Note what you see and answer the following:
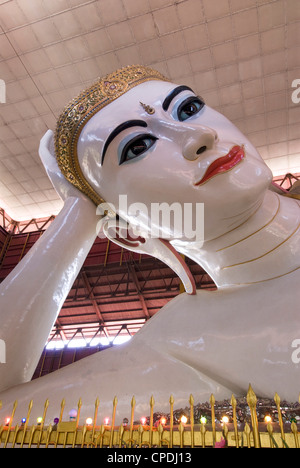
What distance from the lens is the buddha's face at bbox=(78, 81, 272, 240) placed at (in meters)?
1.64

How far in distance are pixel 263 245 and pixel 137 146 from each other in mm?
822

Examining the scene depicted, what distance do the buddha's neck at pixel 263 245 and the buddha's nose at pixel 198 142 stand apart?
431mm

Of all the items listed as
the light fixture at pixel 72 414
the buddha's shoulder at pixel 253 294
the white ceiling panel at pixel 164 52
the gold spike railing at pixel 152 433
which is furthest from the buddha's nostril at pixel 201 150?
the white ceiling panel at pixel 164 52

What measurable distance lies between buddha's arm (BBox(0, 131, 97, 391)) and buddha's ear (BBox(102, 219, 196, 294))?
5.3 inches

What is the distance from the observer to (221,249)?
6.16ft

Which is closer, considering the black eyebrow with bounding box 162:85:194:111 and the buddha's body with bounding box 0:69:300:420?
the buddha's body with bounding box 0:69:300:420

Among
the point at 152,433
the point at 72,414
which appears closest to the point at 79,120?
the point at 72,414

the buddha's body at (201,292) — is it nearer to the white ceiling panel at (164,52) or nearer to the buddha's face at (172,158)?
the buddha's face at (172,158)

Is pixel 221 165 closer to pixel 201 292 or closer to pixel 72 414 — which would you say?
pixel 201 292

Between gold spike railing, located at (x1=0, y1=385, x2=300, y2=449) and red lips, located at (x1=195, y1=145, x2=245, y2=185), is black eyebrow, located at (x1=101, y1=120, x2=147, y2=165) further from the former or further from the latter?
gold spike railing, located at (x1=0, y1=385, x2=300, y2=449)

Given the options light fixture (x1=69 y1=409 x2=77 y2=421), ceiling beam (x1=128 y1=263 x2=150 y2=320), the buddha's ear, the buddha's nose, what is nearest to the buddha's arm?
the buddha's ear

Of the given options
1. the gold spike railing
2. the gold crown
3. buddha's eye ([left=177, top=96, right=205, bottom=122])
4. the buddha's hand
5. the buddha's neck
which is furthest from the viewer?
the buddha's hand

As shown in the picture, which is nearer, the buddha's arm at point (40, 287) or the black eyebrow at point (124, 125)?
the buddha's arm at point (40, 287)

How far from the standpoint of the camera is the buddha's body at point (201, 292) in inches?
57.5
